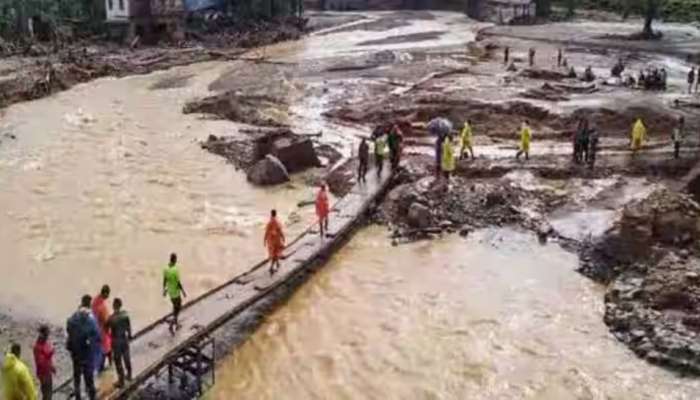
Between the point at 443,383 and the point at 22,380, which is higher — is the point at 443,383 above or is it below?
below

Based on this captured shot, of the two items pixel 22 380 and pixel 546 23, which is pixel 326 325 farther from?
pixel 546 23

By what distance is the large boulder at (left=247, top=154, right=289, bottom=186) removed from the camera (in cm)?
2498

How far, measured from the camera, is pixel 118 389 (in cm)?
1199

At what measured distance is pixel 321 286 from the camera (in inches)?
700

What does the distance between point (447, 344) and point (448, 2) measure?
78685mm

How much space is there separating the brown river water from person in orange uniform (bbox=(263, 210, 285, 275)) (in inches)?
36.1

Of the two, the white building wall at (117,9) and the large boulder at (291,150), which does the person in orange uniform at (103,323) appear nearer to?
the large boulder at (291,150)

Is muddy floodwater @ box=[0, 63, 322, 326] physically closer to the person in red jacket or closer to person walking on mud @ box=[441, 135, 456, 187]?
person walking on mud @ box=[441, 135, 456, 187]

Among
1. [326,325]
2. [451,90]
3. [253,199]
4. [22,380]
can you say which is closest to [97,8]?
[451,90]

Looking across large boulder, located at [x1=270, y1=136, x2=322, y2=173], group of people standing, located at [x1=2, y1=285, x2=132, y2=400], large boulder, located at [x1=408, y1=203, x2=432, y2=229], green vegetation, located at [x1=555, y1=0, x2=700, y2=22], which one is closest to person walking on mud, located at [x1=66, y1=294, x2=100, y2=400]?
group of people standing, located at [x1=2, y1=285, x2=132, y2=400]

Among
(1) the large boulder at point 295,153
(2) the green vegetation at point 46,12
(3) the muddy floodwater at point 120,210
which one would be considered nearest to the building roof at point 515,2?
(2) the green vegetation at point 46,12

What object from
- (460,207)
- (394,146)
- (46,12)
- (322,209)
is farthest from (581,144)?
(46,12)

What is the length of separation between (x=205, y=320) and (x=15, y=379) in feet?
13.9

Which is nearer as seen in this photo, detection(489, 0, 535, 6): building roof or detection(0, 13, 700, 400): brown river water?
detection(0, 13, 700, 400): brown river water
